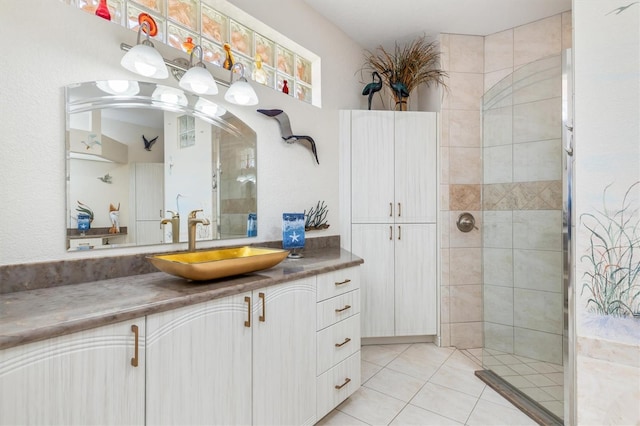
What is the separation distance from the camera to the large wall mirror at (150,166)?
136cm

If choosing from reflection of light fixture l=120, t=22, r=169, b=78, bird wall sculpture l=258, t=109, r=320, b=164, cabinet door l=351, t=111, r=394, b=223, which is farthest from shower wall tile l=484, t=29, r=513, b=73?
reflection of light fixture l=120, t=22, r=169, b=78

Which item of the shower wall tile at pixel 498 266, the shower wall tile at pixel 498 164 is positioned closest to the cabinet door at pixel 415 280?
the shower wall tile at pixel 498 266

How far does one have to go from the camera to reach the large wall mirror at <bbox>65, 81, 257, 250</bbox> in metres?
1.36

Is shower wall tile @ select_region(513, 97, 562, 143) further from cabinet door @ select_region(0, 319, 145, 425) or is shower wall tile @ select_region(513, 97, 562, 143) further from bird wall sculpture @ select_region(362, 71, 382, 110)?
cabinet door @ select_region(0, 319, 145, 425)

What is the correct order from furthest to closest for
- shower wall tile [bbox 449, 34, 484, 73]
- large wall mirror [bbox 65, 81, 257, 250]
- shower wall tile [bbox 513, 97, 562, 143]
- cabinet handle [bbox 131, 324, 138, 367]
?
shower wall tile [bbox 449, 34, 484, 73] → shower wall tile [bbox 513, 97, 562, 143] → large wall mirror [bbox 65, 81, 257, 250] → cabinet handle [bbox 131, 324, 138, 367]

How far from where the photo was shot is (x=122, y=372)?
3.18ft

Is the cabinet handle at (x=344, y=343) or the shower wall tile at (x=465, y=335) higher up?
the cabinet handle at (x=344, y=343)

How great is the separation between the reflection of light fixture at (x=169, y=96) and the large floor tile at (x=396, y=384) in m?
2.11

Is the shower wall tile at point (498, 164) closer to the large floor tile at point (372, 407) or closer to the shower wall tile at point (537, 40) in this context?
the shower wall tile at point (537, 40)

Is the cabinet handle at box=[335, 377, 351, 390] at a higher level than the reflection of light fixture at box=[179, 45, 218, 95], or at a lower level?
lower

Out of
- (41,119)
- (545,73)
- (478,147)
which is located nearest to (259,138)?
(41,119)

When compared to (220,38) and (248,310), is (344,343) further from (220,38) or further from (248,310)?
(220,38)

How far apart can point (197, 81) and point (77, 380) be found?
52.7 inches

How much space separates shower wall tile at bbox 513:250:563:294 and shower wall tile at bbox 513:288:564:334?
40 mm
